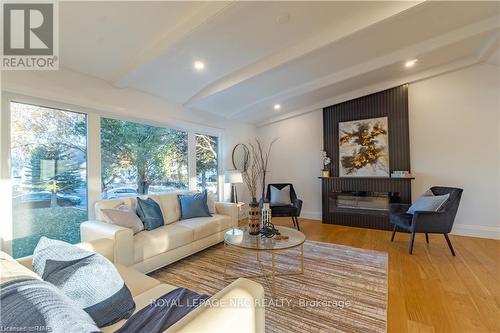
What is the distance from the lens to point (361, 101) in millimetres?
4617

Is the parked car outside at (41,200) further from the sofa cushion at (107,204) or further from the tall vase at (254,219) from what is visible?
the tall vase at (254,219)

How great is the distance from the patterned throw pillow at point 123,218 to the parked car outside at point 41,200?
0.60 m

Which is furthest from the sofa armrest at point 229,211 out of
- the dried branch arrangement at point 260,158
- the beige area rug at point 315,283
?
the dried branch arrangement at point 260,158

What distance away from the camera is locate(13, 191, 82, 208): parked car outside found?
238 centimetres

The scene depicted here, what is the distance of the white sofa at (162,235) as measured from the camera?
2.23 m

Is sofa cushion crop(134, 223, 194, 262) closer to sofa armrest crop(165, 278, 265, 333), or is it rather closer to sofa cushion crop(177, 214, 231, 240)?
sofa cushion crop(177, 214, 231, 240)

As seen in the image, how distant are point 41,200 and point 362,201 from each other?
5.17 m

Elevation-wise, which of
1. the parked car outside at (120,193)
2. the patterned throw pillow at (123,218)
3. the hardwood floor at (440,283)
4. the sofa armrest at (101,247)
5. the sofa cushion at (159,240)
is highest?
the parked car outside at (120,193)

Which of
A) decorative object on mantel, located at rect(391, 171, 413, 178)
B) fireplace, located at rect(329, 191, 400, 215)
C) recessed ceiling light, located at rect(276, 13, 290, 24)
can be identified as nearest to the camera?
recessed ceiling light, located at rect(276, 13, 290, 24)

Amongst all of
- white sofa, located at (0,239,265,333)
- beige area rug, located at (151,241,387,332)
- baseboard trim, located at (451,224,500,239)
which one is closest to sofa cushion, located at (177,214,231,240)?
beige area rug, located at (151,241,387,332)

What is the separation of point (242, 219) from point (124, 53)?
3813mm

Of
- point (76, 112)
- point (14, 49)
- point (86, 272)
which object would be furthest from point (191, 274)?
point (14, 49)

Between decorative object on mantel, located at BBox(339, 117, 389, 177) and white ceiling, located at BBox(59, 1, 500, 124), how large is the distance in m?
0.95

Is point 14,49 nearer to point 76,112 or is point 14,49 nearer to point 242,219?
point 76,112
